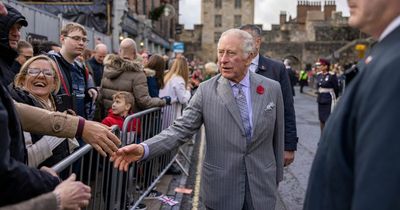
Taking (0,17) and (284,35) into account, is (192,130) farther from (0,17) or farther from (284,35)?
(284,35)

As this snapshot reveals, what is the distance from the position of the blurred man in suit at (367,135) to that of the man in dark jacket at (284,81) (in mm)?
2905

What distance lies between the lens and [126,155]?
3078mm

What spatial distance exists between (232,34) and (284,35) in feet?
217

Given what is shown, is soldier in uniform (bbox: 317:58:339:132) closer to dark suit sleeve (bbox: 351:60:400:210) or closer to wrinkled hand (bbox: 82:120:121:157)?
wrinkled hand (bbox: 82:120:121:157)

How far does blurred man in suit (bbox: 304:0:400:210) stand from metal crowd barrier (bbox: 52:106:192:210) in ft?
5.62

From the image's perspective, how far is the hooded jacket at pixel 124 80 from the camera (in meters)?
5.88

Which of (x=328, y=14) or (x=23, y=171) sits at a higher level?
(x=328, y=14)

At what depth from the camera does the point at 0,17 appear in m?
2.87

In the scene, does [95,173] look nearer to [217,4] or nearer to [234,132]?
[234,132]

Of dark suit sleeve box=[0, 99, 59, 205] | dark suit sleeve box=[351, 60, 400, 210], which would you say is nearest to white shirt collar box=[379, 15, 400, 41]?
dark suit sleeve box=[351, 60, 400, 210]

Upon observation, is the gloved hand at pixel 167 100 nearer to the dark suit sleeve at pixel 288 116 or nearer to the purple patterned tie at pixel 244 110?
the dark suit sleeve at pixel 288 116

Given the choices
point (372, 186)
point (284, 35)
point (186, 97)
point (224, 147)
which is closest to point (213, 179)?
point (224, 147)

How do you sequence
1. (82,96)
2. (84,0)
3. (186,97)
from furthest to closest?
(84,0)
(186,97)
(82,96)

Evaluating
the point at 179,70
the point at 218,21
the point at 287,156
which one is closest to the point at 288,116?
the point at 287,156
